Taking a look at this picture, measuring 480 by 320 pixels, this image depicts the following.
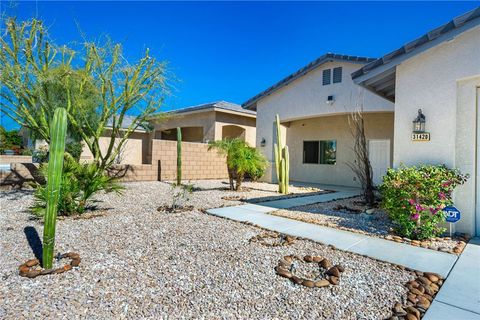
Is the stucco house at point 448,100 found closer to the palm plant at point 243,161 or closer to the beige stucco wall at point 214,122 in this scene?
the palm plant at point 243,161

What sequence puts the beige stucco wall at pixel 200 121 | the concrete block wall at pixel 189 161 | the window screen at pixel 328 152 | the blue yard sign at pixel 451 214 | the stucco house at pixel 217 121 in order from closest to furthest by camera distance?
the blue yard sign at pixel 451 214 < the concrete block wall at pixel 189 161 < the window screen at pixel 328 152 < the stucco house at pixel 217 121 < the beige stucco wall at pixel 200 121

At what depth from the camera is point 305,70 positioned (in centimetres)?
1434

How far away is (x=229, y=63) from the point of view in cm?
2623

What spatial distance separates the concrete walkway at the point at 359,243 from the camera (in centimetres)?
441

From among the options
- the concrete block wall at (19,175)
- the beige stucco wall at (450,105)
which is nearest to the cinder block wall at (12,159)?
the concrete block wall at (19,175)

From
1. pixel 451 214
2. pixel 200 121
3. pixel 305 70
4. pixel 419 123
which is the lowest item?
pixel 451 214

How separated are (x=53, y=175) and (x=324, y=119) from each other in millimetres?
14761

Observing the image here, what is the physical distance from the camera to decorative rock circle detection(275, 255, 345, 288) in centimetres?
370

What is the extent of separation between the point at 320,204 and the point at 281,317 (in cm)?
692

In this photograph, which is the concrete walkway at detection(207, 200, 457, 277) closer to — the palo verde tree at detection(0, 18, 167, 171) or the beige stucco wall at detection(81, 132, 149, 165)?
the palo verde tree at detection(0, 18, 167, 171)

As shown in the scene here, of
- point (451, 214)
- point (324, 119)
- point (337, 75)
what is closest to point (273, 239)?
point (451, 214)

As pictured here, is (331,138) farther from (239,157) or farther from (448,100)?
(448,100)

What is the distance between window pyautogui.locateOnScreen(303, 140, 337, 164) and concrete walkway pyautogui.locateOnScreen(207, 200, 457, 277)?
31.0 feet

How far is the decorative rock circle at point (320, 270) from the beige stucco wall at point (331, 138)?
11617mm
